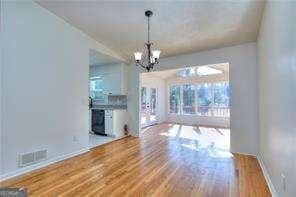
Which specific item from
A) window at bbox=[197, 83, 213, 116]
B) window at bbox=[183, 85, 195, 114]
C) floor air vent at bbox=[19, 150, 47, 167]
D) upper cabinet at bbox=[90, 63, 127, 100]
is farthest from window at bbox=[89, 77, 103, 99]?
window at bbox=[197, 83, 213, 116]

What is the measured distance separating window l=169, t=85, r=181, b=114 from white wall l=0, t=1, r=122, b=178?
18.8 ft

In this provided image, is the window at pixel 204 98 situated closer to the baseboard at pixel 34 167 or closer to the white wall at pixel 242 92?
the white wall at pixel 242 92

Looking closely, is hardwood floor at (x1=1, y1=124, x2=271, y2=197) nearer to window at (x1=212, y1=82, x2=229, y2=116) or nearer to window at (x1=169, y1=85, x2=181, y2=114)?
window at (x1=212, y1=82, x2=229, y2=116)

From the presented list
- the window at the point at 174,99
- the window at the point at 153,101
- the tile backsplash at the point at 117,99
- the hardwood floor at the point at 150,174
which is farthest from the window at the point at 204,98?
the hardwood floor at the point at 150,174

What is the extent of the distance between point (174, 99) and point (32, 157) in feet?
23.9

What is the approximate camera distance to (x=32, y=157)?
3479mm

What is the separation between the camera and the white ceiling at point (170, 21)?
333 cm

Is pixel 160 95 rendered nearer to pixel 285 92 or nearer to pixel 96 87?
pixel 96 87

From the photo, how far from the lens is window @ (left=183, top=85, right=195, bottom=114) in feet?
30.4

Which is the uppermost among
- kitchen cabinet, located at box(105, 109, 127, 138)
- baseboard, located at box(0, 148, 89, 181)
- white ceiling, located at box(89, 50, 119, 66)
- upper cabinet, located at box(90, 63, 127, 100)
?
white ceiling, located at box(89, 50, 119, 66)

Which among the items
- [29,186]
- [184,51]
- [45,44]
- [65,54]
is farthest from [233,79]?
[29,186]

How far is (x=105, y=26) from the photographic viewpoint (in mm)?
4277

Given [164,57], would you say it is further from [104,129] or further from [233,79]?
[104,129]

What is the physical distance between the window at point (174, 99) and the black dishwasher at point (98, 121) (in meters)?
4.36
